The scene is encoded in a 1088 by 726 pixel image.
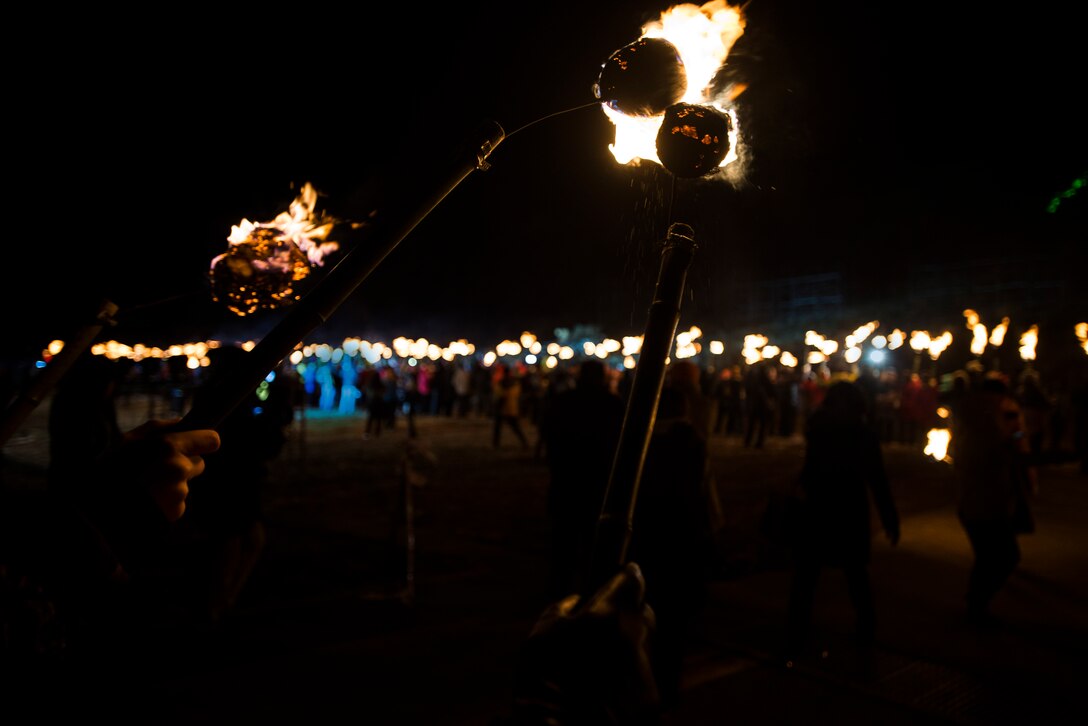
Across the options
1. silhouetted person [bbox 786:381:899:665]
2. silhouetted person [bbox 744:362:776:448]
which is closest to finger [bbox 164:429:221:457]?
silhouetted person [bbox 786:381:899:665]

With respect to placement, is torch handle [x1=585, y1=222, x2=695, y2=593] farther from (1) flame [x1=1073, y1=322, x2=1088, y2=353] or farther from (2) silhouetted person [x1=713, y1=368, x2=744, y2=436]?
(2) silhouetted person [x1=713, y1=368, x2=744, y2=436]

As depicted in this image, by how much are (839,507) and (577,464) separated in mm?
1976

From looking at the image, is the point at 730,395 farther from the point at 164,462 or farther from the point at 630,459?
the point at 164,462

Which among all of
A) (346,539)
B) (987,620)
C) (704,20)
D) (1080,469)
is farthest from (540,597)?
(1080,469)

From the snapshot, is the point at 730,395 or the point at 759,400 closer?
the point at 759,400

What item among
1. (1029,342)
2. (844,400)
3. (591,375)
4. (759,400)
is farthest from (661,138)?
(759,400)

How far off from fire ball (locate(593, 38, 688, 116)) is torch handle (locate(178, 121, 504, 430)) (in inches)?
33.6

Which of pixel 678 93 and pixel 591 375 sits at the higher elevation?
pixel 678 93

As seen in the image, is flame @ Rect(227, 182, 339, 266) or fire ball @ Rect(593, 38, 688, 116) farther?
flame @ Rect(227, 182, 339, 266)

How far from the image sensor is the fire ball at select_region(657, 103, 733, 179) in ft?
5.78

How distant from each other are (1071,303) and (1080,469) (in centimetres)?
364

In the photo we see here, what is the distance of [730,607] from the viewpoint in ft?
20.1

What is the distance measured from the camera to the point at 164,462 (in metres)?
1.34

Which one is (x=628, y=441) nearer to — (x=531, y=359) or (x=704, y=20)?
(x=704, y=20)
